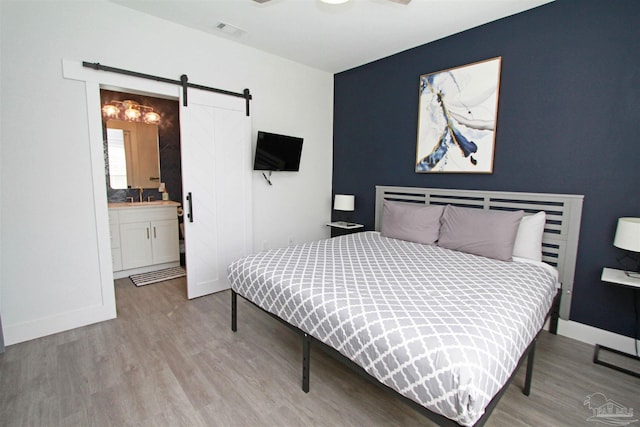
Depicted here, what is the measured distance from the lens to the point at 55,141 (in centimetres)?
248

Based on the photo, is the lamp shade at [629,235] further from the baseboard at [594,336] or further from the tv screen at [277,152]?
the tv screen at [277,152]

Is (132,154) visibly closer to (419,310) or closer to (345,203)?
(345,203)

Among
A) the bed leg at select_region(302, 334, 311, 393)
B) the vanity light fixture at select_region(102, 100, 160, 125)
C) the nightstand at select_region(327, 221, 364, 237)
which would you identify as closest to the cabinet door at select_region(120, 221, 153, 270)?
the vanity light fixture at select_region(102, 100, 160, 125)

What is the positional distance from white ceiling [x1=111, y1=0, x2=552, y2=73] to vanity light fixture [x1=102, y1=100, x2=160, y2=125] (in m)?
1.81

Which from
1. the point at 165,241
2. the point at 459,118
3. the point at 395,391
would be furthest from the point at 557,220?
the point at 165,241

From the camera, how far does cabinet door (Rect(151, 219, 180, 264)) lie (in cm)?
416

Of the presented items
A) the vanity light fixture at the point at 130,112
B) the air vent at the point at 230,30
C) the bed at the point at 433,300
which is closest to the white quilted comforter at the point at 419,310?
the bed at the point at 433,300

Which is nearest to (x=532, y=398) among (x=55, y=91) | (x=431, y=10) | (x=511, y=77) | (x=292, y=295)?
(x=292, y=295)

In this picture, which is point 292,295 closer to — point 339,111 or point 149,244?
point 149,244

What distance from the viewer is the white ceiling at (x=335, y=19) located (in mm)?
2678

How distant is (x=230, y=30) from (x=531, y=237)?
360 cm

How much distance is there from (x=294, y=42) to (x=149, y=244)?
3.22 meters

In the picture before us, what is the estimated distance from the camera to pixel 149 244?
411cm

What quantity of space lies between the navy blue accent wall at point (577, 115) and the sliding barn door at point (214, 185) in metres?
2.41
